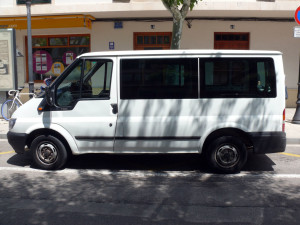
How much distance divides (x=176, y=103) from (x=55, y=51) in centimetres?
1041

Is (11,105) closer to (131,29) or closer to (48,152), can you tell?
(131,29)

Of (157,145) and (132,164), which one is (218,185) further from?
(132,164)

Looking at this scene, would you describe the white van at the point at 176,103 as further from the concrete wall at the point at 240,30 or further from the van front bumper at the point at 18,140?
the concrete wall at the point at 240,30

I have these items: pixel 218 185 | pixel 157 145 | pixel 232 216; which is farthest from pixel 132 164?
pixel 232 216

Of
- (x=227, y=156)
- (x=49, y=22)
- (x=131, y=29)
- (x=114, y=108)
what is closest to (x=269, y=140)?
(x=227, y=156)

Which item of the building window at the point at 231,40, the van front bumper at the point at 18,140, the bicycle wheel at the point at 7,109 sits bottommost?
the van front bumper at the point at 18,140

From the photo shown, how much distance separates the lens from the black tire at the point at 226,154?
5.45m

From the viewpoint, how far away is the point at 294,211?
405 centimetres

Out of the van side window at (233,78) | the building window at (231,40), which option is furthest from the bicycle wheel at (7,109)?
the building window at (231,40)

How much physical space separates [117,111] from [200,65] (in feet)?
5.01

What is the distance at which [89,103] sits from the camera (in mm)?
→ 5426

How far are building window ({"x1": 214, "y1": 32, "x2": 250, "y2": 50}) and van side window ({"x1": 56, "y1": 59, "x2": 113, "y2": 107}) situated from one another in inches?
368

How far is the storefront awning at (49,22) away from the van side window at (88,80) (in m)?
7.64

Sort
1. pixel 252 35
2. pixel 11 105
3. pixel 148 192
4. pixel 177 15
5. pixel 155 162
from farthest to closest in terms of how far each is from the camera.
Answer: pixel 252 35 < pixel 11 105 < pixel 177 15 < pixel 155 162 < pixel 148 192
